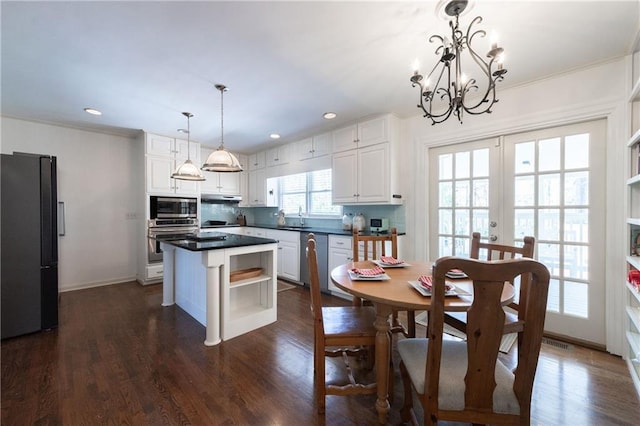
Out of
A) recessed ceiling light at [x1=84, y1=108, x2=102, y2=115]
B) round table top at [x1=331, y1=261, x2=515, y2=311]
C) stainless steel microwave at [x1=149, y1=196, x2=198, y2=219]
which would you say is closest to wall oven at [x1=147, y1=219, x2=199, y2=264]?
stainless steel microwave at [x1=149, y1=196, x2=198, y2=219]

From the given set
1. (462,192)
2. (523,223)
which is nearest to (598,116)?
(523,223)

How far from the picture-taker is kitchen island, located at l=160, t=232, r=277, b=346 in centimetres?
236

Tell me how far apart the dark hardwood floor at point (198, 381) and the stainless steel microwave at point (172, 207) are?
72.5 inches

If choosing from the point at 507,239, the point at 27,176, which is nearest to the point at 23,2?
the point at 27,176

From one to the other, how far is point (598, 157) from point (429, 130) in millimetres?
1516

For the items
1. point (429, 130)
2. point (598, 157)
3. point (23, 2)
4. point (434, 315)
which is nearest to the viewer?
point (434, 315)

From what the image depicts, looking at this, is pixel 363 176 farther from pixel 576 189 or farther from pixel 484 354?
pixel 484 354

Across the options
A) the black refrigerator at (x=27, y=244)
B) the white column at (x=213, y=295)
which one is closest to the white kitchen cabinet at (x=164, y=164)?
the black refrigerator at (x=27, y=244)

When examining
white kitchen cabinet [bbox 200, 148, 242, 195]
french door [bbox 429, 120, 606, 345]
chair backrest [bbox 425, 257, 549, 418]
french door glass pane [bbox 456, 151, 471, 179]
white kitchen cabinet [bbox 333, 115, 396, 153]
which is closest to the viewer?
chair backrest [bbox 425, 257, 549, 418]

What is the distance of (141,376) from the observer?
1895mm

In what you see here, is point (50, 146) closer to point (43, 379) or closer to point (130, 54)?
point (130, 54)

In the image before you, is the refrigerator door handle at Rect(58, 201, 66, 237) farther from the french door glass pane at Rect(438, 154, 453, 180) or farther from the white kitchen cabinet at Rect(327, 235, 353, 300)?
the french door glass pane at Rect(438, 154, 453, 180)

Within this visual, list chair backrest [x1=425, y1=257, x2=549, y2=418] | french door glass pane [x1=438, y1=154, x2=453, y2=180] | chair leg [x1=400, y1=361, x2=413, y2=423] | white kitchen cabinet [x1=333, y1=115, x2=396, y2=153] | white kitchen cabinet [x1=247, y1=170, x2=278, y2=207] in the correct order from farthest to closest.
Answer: white kitchen cabinet [x1=247, y1=170, x2=278, y2=207]
white kitchen cabinet [x1=333, y1=115, x2=396, y2=153]
french door glass pane [x1=438, y1=154, x2=453, y2=180]
chair leg [x1=400, y1=361, x2=413, y2=423]
chair backrest [x1=425, y1=257, x2=549, y2=418]

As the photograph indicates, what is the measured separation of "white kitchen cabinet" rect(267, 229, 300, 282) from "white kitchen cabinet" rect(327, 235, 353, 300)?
2.11 feet
